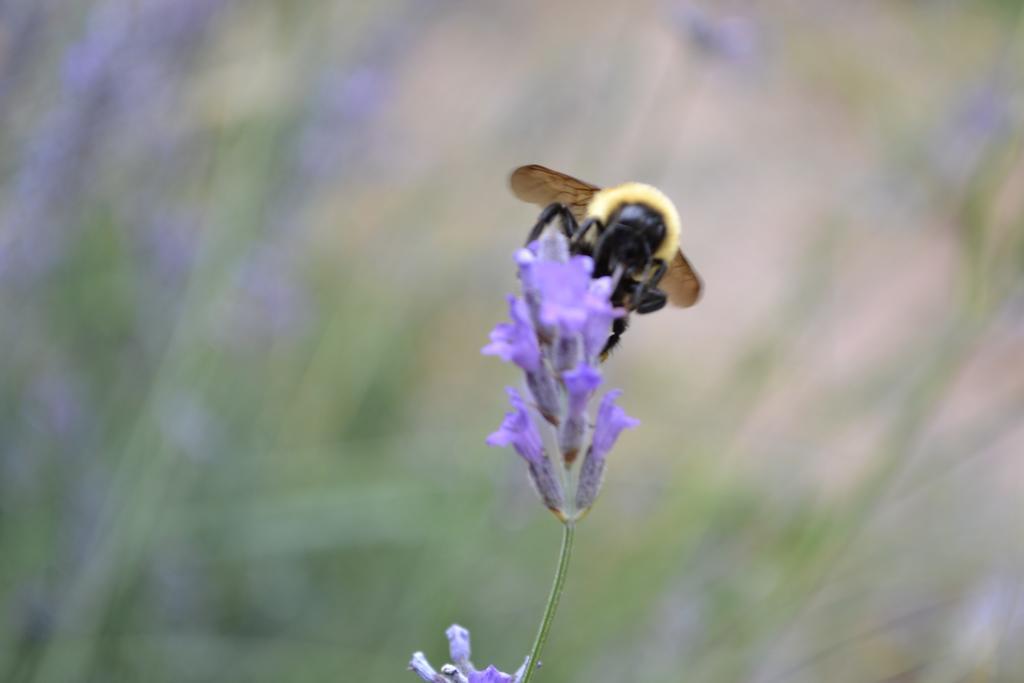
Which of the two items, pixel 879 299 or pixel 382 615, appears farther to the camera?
pixel 879 299

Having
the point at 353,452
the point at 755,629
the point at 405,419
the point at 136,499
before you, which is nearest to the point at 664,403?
the point at 405,419

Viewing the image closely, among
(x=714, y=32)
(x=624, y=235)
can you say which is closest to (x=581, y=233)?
(x=624, y=235)

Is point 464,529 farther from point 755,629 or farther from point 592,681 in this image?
point 755,629

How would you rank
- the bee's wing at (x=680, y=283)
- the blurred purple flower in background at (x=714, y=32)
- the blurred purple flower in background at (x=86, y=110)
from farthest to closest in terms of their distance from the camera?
the blurred purple flower in background at (x=714, y=32) < the blurred purple flower in background at (x=86, y=110) < the bee's wing at (x=680, y=283)

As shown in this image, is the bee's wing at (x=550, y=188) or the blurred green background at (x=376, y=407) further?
the blurred green background at (x=376, y=407)

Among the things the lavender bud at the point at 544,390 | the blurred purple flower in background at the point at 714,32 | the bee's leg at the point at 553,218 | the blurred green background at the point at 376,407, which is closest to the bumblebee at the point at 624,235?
the bee's leg at the point at 553,218

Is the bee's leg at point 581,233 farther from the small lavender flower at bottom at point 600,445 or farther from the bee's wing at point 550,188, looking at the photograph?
the small lavender flower at bottom at point 600,445

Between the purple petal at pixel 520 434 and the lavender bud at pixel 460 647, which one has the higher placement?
the purple petal at pixel 520 434
